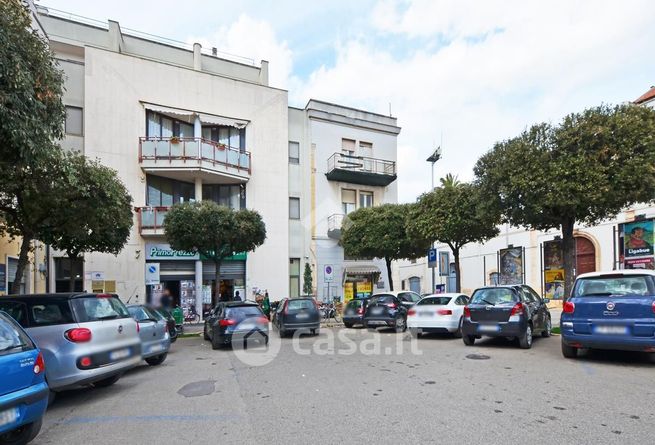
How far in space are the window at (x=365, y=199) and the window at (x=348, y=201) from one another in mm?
484

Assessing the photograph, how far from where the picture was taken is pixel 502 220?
15.1 meters

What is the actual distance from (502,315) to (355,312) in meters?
7.72

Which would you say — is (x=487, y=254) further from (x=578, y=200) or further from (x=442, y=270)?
(x=578, y=200)

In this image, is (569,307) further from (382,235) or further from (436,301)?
(382,235)

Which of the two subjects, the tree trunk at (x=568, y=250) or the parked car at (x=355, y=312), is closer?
the tree trunk at (x=568, y=250)

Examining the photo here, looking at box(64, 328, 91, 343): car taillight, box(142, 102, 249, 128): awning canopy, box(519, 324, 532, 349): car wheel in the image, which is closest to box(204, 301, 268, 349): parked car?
box(64, 328, 91, 343): car taillight

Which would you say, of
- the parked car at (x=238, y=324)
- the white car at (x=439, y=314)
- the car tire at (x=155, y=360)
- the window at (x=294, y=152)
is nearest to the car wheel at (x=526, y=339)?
the white car at (x=439, y=314)

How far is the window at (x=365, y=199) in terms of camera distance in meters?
30.0

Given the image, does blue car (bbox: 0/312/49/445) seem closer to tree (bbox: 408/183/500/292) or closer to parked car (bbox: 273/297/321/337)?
parked car (bbox: 273/297/321/337)

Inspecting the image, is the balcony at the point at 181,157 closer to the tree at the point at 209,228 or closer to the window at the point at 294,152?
the tree at the point at 209,228

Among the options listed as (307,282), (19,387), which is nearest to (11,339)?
(19,387)

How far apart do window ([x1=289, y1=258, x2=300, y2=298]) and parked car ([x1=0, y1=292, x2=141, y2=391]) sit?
63.2ft

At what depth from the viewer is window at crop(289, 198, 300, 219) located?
2759 centimetres

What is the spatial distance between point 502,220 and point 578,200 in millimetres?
3056
